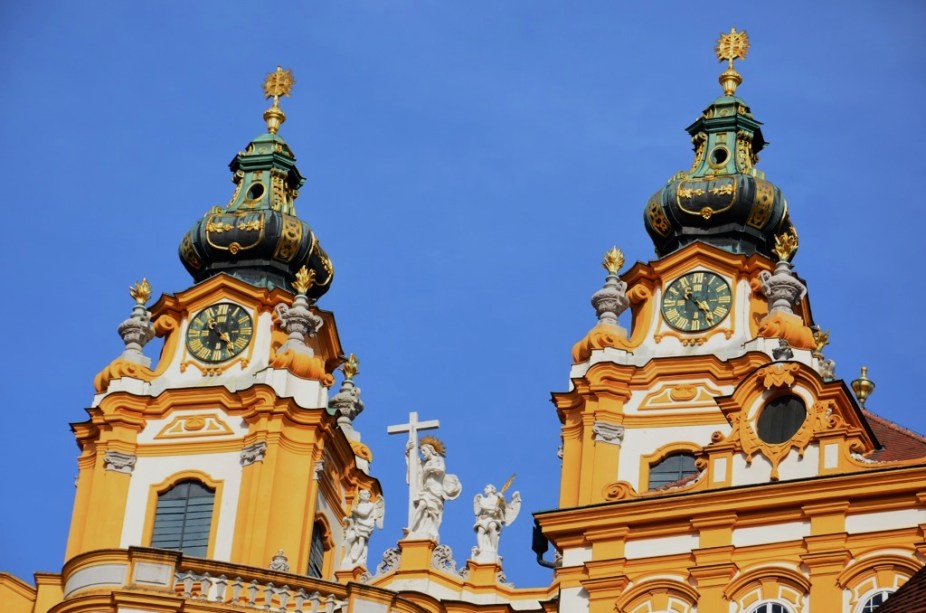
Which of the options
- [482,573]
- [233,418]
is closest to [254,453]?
[233,418]

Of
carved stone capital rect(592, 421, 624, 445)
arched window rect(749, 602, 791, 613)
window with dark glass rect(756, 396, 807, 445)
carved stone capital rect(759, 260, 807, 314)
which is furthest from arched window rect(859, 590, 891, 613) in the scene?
carved stone capital rect(592, 421, 624, 445)

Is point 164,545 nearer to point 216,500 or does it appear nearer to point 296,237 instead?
point 216,500

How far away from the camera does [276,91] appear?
46844mm

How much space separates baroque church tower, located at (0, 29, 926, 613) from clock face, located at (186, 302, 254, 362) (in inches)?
1.4

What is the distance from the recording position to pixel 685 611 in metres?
29.0

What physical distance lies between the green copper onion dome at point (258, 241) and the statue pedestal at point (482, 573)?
894cm

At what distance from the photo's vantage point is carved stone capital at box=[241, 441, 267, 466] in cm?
4073

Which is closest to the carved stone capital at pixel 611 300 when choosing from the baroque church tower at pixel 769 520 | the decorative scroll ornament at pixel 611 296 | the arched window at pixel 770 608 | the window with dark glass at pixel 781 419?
the decorative scroll ornament at pixel 611 296

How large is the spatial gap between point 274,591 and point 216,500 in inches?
A: 361

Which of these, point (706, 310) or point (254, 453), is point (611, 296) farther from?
point (254, 453)

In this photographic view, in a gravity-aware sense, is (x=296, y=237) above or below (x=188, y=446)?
above

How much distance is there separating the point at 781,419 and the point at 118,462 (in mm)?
14150

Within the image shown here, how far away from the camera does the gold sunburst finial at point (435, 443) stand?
36.0 metres

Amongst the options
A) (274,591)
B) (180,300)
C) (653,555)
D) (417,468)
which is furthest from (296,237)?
(653,555)
